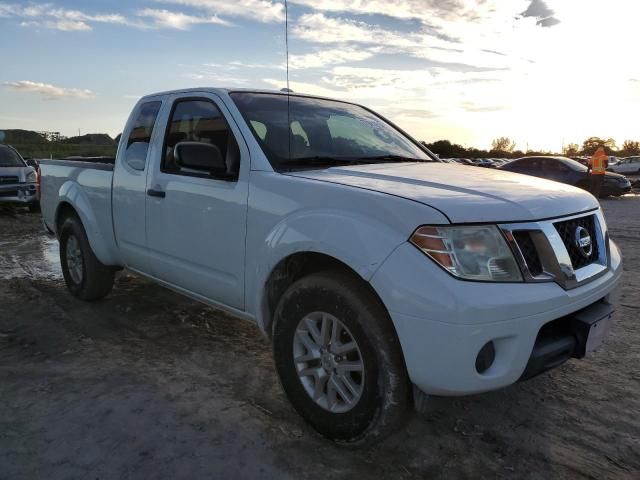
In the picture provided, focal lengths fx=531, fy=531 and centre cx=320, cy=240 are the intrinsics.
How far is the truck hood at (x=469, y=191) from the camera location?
2.30 meters

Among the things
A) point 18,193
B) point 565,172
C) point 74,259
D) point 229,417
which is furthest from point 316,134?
point 565,172

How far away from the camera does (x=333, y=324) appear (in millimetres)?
2531

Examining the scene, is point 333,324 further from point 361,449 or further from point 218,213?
point 218,213

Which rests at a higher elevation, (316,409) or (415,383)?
(415,383)

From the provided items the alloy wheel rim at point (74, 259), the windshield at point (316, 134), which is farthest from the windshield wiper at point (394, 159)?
the alloy wheel rim at point (74, 259)

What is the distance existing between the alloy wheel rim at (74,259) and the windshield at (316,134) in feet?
8.20

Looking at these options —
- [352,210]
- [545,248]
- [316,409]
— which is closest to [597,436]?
[545,248]

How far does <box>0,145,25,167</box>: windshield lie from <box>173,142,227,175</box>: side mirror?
11.6 meters

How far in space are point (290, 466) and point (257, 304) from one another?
891mm

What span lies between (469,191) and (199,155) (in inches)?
59.5

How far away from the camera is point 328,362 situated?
2.60 m

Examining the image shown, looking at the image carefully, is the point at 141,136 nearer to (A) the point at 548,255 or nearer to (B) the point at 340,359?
(B) the point at 340,359

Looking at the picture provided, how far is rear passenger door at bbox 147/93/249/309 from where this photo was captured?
3121mm

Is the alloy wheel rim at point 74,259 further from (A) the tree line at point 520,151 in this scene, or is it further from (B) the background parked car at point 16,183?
(A) the tree line at point 520,151
